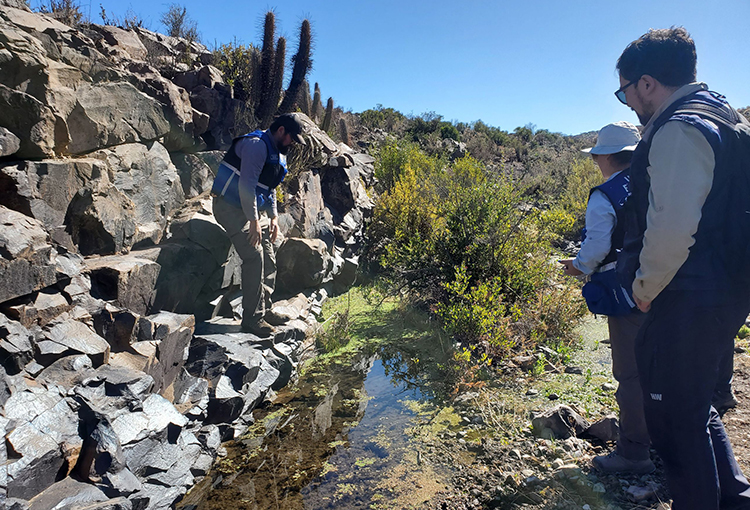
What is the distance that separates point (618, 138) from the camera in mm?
2734

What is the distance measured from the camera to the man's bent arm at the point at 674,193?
173 centimetres

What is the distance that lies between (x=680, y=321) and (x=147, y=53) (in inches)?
291

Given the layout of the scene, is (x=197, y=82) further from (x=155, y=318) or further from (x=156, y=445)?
(x=156, y=445)

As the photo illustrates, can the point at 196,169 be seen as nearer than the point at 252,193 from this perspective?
No

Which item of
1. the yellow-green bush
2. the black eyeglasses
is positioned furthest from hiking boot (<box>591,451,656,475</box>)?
the black eyeglasses

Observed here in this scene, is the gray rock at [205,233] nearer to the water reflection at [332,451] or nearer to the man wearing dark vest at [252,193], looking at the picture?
the man wearing dark vest at [252,193]

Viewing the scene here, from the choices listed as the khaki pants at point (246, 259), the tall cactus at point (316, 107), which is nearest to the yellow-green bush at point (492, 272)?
the khaki pants at point (246, 259)

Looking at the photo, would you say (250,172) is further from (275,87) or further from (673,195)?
(275,87)

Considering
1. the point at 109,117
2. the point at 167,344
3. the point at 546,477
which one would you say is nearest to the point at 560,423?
the point at 546,477

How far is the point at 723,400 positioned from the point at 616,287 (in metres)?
1.47

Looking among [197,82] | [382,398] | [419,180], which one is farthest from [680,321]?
[419,180]

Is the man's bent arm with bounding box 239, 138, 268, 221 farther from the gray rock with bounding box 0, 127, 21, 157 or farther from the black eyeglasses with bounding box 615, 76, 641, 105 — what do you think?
the black eyeglasses with bounding box 615, 76, 641, 105

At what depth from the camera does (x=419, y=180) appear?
9680 mm

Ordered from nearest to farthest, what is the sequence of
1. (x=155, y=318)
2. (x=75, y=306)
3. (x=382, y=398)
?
A: (x=75, y=306) → (x=155, y=318) → (x=382, y=398)
